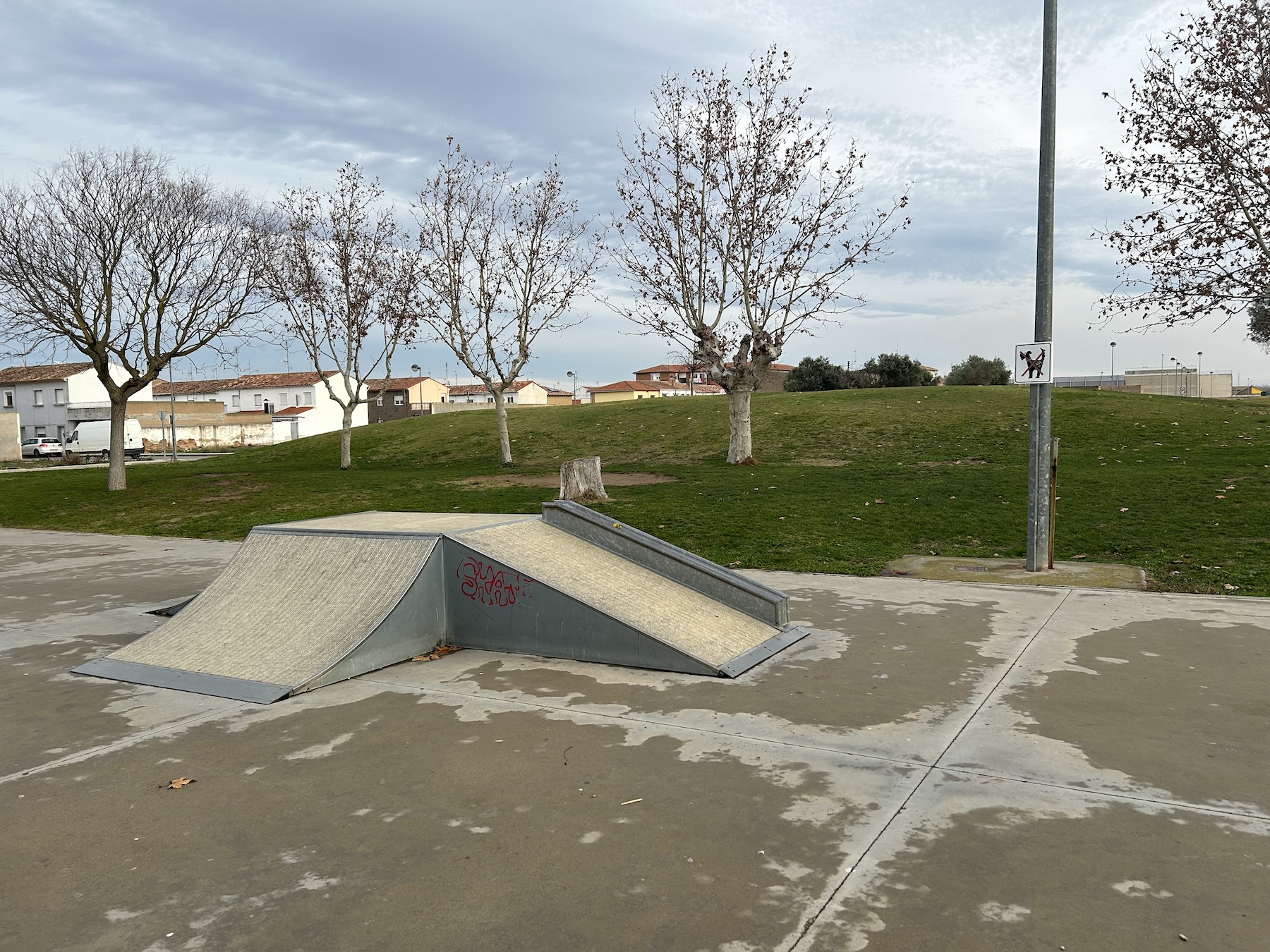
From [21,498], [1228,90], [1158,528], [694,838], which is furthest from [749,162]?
[694,838]

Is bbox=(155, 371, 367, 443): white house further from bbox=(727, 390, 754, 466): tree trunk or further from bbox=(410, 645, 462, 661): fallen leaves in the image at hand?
bbox=(410, 645, 462, 661): fallen leaves

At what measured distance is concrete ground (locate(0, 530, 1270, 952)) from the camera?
2.91 metres

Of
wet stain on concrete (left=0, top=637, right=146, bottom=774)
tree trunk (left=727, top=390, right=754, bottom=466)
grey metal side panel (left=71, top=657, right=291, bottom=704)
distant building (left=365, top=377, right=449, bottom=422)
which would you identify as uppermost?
distant building (left=365, top=377, right=449, bottom=422)

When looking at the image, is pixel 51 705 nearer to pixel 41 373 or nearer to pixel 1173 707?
pixel 1173 707

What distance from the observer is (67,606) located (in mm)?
8758

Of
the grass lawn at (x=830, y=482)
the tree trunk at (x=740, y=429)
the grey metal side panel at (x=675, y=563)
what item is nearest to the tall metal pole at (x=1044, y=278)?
the grass lawn at (x=830, y=482)

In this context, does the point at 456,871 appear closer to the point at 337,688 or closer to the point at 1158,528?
the point at 337,688

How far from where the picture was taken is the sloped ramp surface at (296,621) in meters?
5.88

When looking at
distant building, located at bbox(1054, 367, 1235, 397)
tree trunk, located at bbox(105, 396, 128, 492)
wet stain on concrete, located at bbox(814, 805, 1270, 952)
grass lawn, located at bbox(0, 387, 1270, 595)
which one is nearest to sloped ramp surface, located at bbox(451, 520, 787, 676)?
wet stain on concrete, located at bbox(814, 805, 1270, 952)

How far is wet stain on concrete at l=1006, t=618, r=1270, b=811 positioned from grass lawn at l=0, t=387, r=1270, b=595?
2721mm

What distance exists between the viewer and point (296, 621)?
659 cm

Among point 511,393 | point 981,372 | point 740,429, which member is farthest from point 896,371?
point 511,393

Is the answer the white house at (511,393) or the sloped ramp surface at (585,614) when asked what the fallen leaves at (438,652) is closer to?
the sloped ramp surface at (585,614)

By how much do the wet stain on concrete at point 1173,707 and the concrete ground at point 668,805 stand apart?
2 centimetres
